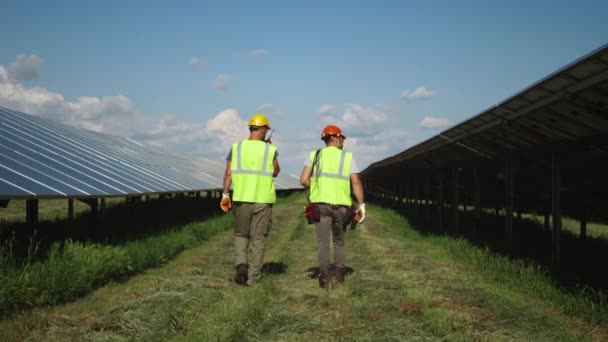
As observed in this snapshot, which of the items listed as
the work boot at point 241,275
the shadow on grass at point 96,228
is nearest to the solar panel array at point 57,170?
the shadow on grass at point 96,228

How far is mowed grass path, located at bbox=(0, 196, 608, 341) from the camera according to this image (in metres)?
5.14

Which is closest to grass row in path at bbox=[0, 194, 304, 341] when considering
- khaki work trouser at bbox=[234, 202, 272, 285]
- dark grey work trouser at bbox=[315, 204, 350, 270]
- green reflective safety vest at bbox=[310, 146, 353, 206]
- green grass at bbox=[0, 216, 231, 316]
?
green grass at bbox=[0, 216, 231, 316]

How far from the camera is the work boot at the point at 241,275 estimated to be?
7762 mm

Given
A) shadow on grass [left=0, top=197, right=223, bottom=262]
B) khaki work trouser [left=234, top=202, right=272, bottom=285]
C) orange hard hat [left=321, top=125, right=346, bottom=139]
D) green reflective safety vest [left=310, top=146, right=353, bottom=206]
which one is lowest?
shadow on grass [left=0, top=197, right=223, bottom=262]

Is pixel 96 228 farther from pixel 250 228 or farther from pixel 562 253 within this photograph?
pixel 562 253

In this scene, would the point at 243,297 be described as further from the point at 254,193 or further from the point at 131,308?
the point at 254,193

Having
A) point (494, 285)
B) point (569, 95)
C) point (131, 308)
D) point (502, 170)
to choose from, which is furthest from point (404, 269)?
point (502, 170)

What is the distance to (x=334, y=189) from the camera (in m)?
7.84

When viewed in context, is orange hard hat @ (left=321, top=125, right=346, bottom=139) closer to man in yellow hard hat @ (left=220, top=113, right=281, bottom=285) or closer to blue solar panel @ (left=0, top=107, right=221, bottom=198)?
man in yellow hard hat @ (left=220, top=113, right=281, bottom=285)

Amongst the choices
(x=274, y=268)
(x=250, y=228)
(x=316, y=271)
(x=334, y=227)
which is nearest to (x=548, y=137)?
(x=334, y=227)

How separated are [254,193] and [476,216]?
8183 mm

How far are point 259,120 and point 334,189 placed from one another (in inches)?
56.2

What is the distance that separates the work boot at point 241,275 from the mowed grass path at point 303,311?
0.11 meters

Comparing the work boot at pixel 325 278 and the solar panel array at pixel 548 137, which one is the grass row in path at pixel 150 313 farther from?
the solar panel array at pixel 548 137
